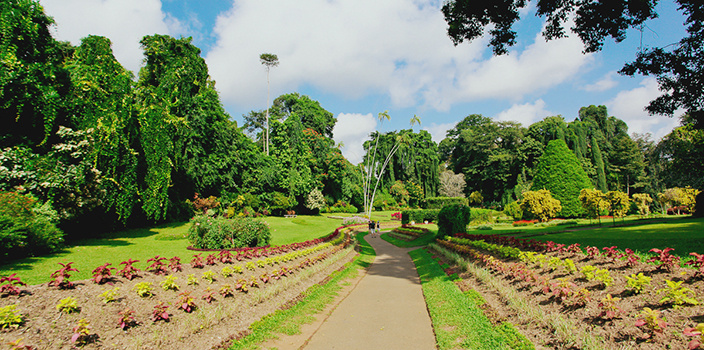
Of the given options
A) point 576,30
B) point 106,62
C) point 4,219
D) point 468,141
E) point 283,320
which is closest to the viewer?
point 283,320

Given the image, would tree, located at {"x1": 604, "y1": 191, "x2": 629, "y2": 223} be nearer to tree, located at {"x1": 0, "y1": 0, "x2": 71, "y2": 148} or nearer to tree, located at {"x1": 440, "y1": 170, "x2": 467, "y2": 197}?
tree, located at {"x1": 0, "y1": 0, "x2": 71, "y2": 148}

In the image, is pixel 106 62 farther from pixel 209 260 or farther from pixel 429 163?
pixel 429 163

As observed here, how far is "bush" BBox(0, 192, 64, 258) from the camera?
6645 millimetres

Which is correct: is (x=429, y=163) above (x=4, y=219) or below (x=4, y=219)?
above

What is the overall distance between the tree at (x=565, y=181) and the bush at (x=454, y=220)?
12671mm

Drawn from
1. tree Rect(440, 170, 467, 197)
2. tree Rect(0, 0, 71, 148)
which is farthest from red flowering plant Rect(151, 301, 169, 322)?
tree Rect(440, 170, 467, 197)

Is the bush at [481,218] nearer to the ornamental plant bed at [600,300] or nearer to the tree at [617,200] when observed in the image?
the tree at [617,200]

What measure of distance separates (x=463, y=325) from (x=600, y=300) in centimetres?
186

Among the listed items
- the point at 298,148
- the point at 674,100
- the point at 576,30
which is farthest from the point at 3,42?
the point at 298,148

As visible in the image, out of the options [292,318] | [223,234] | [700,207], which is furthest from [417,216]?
[292,318]

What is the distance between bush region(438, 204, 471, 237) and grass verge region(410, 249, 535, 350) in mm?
8891

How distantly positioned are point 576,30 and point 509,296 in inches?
353

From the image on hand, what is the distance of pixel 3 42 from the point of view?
9078mm

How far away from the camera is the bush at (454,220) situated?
52.7 ft
